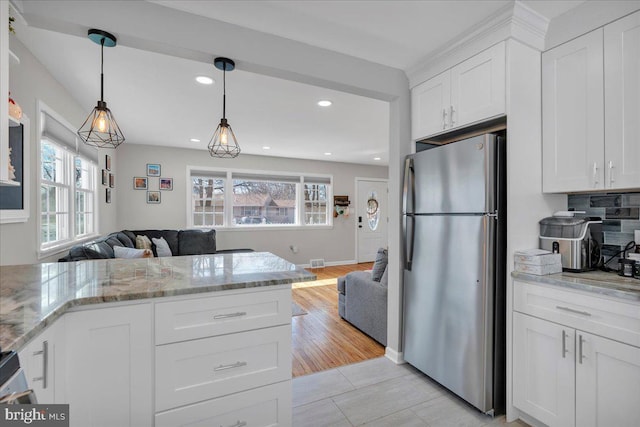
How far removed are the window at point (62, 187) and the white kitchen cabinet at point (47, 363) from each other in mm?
1857

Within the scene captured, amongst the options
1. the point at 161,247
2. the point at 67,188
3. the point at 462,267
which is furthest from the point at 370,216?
the point at 67,188

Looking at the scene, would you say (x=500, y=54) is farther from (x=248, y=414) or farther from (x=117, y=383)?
(x=117, y=383)

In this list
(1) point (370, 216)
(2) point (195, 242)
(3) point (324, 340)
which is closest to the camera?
(3) point (324, 340)

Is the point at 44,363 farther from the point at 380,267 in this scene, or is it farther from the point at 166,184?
the point at 166,184

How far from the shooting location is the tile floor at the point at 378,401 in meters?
1.76

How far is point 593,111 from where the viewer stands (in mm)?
1659

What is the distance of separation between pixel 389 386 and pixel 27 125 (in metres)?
3.15

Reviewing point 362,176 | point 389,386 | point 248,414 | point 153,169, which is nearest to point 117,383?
point 248,414

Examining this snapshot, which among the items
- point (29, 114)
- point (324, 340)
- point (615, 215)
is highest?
point (29, 114)

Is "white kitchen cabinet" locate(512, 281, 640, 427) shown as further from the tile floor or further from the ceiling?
the ceiling

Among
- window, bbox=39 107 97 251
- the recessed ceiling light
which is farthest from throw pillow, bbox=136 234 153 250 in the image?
the recessed ceiling light

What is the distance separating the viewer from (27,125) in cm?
209

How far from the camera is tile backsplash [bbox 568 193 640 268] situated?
68.9 inches

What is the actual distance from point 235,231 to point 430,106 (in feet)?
14.9
